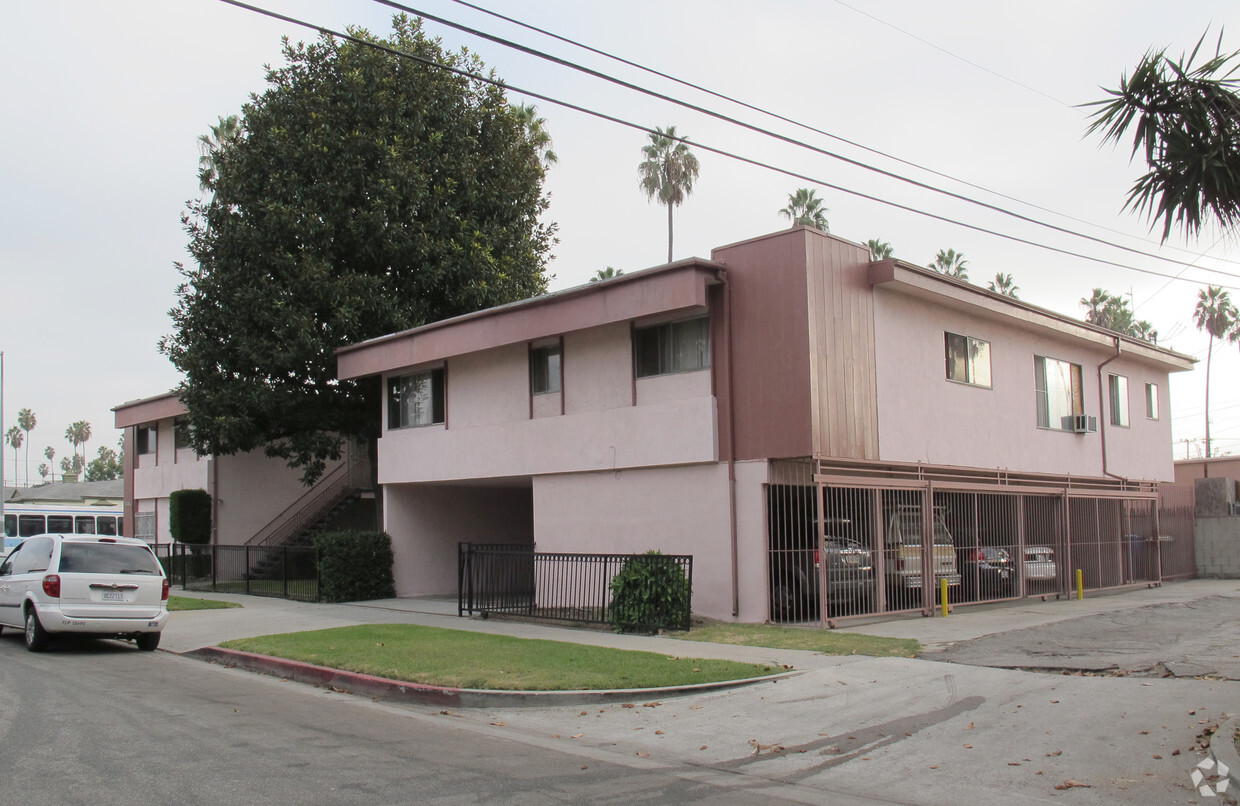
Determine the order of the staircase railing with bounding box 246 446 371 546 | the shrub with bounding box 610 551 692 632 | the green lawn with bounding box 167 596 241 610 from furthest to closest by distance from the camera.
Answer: the staircase railing with bounding box 246 446 371 546 < the green lawn with bounding box 167 596 241 610 < the shrub with bounding box 610 551 692 632

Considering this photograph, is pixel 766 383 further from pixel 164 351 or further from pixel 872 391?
pixel 164 351

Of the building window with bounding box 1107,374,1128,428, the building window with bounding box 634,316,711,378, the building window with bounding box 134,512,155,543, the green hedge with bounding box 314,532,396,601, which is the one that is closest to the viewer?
the building window with bounding box 634,316,711,378

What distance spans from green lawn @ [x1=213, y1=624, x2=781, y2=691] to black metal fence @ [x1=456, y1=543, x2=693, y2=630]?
2372 millimetres

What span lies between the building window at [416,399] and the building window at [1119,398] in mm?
17004

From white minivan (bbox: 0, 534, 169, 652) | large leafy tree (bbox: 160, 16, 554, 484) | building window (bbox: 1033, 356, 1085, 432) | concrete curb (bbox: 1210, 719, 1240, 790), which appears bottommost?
concrete curb (bbox: 1210, 719, 1240, 790)

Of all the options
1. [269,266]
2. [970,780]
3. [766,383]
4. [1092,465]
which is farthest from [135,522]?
[970,780]

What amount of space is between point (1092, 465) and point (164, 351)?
2465 centimetres

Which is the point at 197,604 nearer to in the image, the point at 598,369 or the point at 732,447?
the point at 598,369

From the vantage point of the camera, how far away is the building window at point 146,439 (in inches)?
1478

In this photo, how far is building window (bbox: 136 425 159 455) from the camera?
3753 cm

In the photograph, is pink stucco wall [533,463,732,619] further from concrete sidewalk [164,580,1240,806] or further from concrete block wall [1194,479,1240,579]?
concrete block wall [1194,479,1240,579]

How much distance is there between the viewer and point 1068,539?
870 inches

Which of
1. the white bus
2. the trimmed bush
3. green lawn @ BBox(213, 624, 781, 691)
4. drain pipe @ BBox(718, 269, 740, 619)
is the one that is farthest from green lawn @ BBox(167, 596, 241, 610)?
the white bus

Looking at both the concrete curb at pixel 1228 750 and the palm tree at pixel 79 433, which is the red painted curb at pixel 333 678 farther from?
the palm tree at pixel 79 433
